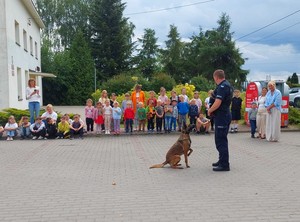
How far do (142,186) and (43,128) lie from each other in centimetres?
817

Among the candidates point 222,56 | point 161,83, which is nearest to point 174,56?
point 222,56

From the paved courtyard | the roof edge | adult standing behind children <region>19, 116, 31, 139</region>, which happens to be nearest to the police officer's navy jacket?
the paved courtyard

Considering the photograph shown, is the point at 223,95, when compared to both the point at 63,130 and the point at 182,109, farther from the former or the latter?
the point at 63,130

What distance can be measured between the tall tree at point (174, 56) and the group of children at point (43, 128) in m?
41.4

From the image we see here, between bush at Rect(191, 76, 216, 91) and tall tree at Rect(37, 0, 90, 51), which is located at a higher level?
tall tree at Rect(37, 0, 90, 51)

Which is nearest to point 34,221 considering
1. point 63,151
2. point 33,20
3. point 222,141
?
point 222,141

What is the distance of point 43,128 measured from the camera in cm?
1391

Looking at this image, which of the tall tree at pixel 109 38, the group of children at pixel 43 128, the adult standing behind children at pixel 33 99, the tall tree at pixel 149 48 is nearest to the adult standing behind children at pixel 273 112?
the group of children at pixel 43 128

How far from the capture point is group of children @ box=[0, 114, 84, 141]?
14.0 meters

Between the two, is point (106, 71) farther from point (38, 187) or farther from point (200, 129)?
point (38, 187)

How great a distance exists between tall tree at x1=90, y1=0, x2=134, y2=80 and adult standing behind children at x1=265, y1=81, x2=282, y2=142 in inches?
1303

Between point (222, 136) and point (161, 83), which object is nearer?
point (222, 136)

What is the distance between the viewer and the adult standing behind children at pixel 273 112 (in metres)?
12.5

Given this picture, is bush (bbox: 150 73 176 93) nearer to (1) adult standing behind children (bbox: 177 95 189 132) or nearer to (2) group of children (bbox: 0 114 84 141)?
(1) adult standing behind children (bbox: 177 95 189 132)
